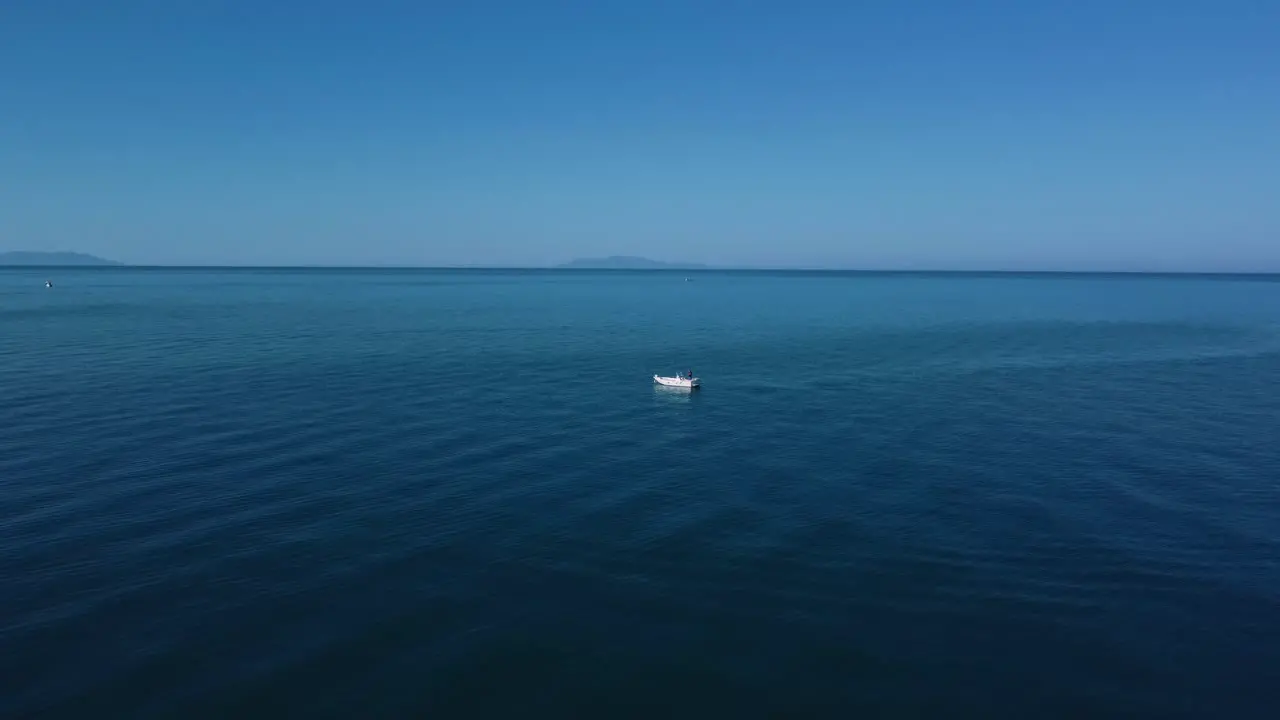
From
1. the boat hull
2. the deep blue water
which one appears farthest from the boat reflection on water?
the deep blue water

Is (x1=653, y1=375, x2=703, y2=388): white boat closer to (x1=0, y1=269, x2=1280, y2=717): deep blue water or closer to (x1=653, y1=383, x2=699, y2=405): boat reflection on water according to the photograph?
(x1=653, y1=383, x2=699, y2=405): boat reflection on water

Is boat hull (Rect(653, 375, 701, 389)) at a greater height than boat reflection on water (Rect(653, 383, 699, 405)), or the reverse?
boat hull (Rect(653, 375, 701, 389))

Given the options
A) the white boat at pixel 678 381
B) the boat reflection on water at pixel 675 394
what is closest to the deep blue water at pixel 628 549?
the boat reflection on water at pixel 675 394

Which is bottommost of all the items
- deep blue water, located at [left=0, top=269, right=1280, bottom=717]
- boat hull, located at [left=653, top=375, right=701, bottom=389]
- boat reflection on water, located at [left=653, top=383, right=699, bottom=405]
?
deep blue water, located at [left=0, top=269, right=1280, bottom=717]

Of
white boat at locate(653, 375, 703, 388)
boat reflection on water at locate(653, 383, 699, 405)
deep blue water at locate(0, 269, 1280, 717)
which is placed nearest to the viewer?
deep blue water at locate(0, 269, 1280, 717)

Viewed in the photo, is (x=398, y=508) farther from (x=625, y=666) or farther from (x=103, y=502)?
(x=625, y=666)

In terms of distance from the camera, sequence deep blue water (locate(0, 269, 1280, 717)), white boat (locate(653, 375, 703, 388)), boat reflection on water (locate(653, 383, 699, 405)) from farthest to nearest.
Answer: white boat (locate(653, 375, 703, 388)) → boat reflection on water (locate(653, 383, 699, 405)) → deep blue water (locate(0, 269, 1280, 717))

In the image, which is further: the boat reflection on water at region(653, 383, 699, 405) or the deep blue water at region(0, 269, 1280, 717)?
the boat reflection on water at region(653, 383, 699, 405)

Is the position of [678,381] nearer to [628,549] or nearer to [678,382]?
[678,382]

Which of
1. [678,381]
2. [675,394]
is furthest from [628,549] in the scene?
[678,381]

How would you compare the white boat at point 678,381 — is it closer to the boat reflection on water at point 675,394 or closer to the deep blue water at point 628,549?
the boat reflection on water at point 675,394
